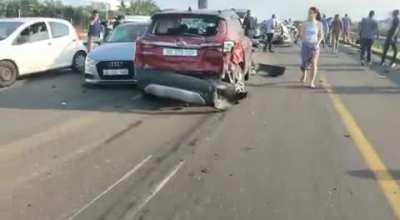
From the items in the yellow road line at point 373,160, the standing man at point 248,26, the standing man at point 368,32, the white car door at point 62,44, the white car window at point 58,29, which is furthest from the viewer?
the standing man at point 368,32

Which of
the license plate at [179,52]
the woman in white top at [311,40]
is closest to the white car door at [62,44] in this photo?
the woman in white top at [311,40]

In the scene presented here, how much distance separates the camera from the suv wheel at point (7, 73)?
1650cm

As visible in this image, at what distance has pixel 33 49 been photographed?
699 inches

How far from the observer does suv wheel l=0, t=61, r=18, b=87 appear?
16.5 meters

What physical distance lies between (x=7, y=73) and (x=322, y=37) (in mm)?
7370

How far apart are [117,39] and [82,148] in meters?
8.45

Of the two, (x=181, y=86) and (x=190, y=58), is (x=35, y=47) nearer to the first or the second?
(x=190, y=58)

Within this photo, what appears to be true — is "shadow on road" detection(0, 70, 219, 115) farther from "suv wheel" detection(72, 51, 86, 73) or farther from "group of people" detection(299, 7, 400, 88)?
"group of people" detection(299, 7, 400, 88)

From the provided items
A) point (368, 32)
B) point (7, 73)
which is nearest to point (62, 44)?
point (7, 73)

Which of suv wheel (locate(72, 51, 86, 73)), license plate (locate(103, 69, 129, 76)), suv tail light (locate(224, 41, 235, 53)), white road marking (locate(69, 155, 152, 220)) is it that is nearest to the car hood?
license plate (locate(103, 69, 129, 76))

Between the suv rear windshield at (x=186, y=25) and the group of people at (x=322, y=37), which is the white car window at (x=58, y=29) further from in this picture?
the suv rear windshield at (x=186, y=25)

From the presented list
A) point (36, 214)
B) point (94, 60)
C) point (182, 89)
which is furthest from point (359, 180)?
point (94, 60)

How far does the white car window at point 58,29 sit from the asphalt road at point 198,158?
4763mm

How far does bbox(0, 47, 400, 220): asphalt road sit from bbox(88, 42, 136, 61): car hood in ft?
3.46
